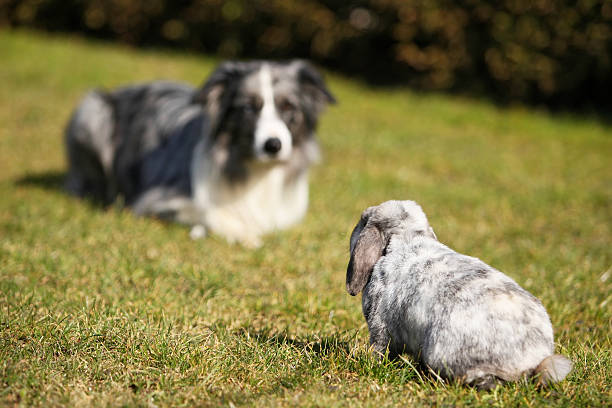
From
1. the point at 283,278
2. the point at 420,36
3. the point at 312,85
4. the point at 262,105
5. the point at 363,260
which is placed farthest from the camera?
the point at 420,36

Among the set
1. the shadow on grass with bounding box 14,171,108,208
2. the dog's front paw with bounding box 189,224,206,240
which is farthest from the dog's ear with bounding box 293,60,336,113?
the shadow on grass with bounding box 14,171,108,208

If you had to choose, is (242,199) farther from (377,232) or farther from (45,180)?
(45,180)

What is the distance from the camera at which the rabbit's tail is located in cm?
230

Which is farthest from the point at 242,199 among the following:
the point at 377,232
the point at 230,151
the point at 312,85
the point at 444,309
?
the point at 444,309

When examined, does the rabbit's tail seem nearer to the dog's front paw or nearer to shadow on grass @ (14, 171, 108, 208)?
the dog's front paw

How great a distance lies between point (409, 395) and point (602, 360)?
1.03 metres

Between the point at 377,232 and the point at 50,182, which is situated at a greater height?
the point at 377,232

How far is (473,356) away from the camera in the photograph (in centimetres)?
236

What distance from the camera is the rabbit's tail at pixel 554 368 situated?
90.4 inches

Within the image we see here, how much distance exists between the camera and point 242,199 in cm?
535

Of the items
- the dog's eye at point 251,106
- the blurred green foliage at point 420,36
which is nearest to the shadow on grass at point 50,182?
the dog's eye at point 251,106

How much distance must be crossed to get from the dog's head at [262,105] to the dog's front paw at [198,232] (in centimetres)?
71

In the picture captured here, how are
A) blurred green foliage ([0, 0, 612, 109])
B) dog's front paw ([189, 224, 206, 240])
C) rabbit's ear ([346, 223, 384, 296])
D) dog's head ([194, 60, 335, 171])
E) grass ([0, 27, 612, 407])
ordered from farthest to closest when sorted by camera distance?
blurred green foliage ([0, 0, 612, 109]) < dog's front paw ([189, 224, 206, 240]) < dog's head ([194, 60, 335, 171]) < rabbit's ear ([346, 223, 384, 296]) < grass ([0, 27, 612, 407])

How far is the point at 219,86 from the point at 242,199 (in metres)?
1.00
